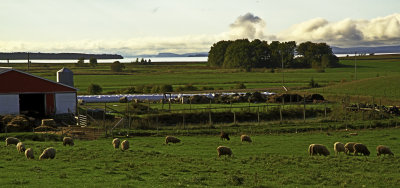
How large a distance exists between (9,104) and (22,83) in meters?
2.60

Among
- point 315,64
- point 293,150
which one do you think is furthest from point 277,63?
point 293,150

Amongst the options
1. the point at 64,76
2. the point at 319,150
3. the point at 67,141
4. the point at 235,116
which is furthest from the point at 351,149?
the point at 64,76

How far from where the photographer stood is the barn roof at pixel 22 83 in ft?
165

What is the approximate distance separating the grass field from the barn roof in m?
20.4

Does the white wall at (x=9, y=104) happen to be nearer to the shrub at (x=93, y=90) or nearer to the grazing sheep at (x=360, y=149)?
the grazing sheep at (x=360, y=149)

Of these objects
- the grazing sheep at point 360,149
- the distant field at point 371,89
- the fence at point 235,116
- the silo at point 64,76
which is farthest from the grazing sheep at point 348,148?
the distant field at point 371,89

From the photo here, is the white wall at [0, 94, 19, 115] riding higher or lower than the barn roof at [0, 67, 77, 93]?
lower

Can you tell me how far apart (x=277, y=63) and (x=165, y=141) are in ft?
511

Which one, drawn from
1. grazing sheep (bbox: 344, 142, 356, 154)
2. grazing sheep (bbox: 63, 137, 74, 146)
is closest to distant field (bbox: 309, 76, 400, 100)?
grazing sheep (bbox: 344, 142, 356, 154)

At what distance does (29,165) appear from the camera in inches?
891

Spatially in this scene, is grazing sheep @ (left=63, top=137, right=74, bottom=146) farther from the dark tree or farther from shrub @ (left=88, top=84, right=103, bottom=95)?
the dark tree

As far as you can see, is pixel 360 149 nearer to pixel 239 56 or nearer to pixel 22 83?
pixel 22 83

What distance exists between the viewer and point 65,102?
2106 inches

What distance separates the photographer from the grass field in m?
18.9
